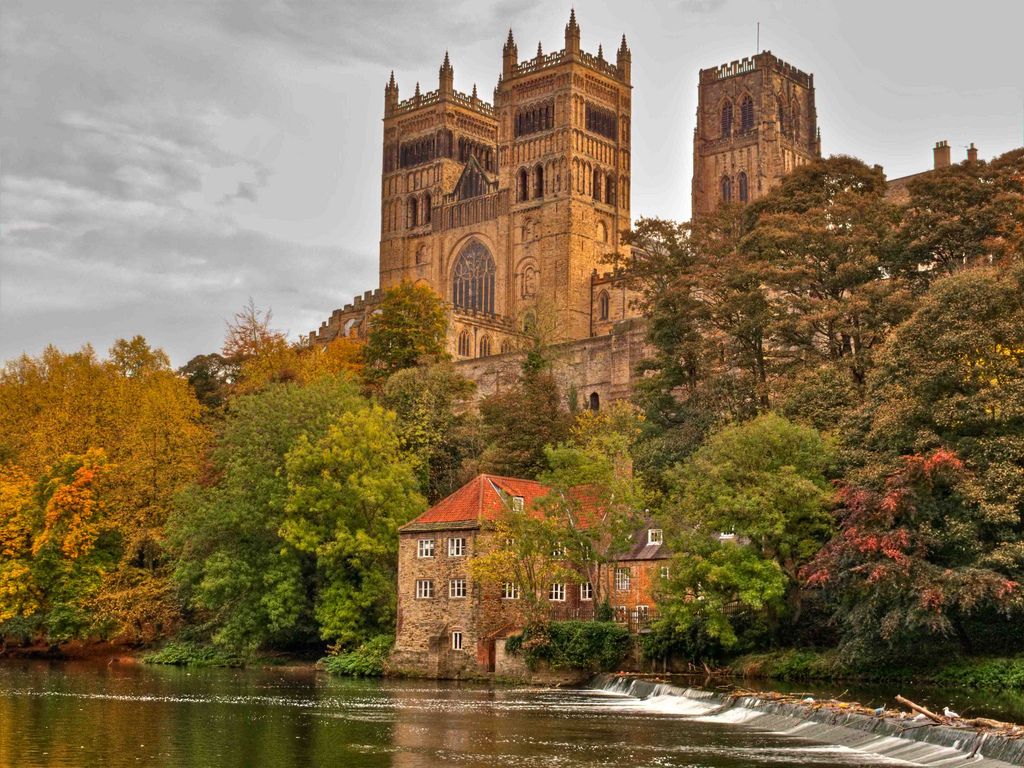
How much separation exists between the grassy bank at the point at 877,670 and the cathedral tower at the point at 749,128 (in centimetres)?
7814

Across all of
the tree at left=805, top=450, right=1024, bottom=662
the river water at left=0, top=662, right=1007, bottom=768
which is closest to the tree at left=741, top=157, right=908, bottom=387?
the tree at left=805, top=450, right=1024, bottom=662

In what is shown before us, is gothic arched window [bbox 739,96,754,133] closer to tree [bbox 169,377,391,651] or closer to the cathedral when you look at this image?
the cathedral

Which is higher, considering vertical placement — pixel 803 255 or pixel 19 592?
pixel 803 255

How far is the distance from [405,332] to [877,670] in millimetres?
48482

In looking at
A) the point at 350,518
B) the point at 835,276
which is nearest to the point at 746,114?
the point at 835,276

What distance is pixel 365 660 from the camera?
5138 centimetres

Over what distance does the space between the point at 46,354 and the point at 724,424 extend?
4619 cm

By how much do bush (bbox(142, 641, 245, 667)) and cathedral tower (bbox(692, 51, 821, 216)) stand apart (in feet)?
230

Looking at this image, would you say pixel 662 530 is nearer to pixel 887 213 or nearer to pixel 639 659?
pixel 639 659

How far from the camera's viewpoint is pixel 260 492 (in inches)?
2240

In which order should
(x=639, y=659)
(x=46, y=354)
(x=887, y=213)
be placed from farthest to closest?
1. (x=46, y=354)
2. (x=887, y=213)
3. (x=639, y=659)

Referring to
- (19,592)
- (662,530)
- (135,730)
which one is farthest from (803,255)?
(19,592)

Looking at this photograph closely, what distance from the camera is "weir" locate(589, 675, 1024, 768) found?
26.6m

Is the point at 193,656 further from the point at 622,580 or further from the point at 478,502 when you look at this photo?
the point at 622,580
